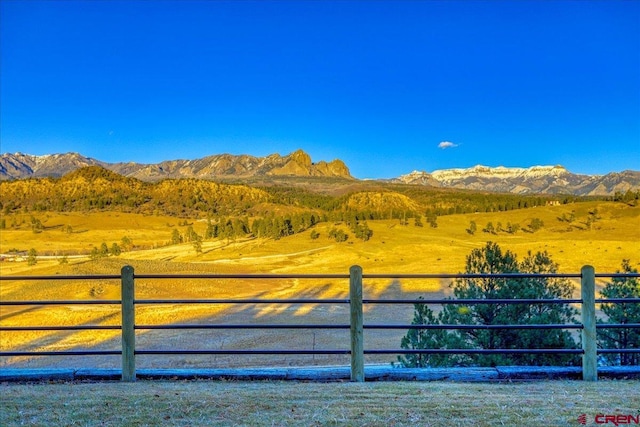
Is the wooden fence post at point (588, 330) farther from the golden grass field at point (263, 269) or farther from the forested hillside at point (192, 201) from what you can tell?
the forested hillside at point (192, 201)

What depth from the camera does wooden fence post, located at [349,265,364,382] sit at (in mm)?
6164

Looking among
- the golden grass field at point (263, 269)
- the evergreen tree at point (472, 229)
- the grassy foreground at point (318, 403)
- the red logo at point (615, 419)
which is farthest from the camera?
the evergreen tree at point (472, 229)

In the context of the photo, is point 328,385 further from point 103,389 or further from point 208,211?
point 208,211

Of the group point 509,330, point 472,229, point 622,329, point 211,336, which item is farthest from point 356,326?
point 472,229

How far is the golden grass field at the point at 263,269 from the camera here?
2412 cm

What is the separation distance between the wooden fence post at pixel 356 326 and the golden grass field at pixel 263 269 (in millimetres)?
12568

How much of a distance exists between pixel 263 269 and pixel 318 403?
48.7 metres

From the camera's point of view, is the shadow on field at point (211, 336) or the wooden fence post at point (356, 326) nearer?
the wooden fence post at point (356, 326)

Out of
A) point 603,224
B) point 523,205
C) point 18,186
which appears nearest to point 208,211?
point 18,186

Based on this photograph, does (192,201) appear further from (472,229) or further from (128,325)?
(128,325)

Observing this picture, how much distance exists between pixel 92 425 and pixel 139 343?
2049 centimetres

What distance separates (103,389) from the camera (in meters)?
5.85

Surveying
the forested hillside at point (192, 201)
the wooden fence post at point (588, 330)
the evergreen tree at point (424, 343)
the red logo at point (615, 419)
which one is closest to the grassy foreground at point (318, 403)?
the red logo at point (615, 419)

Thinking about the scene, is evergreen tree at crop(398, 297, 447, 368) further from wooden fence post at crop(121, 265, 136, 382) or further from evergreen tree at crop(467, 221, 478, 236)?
evergreen tree at crop(467, 221, 478, 236)
